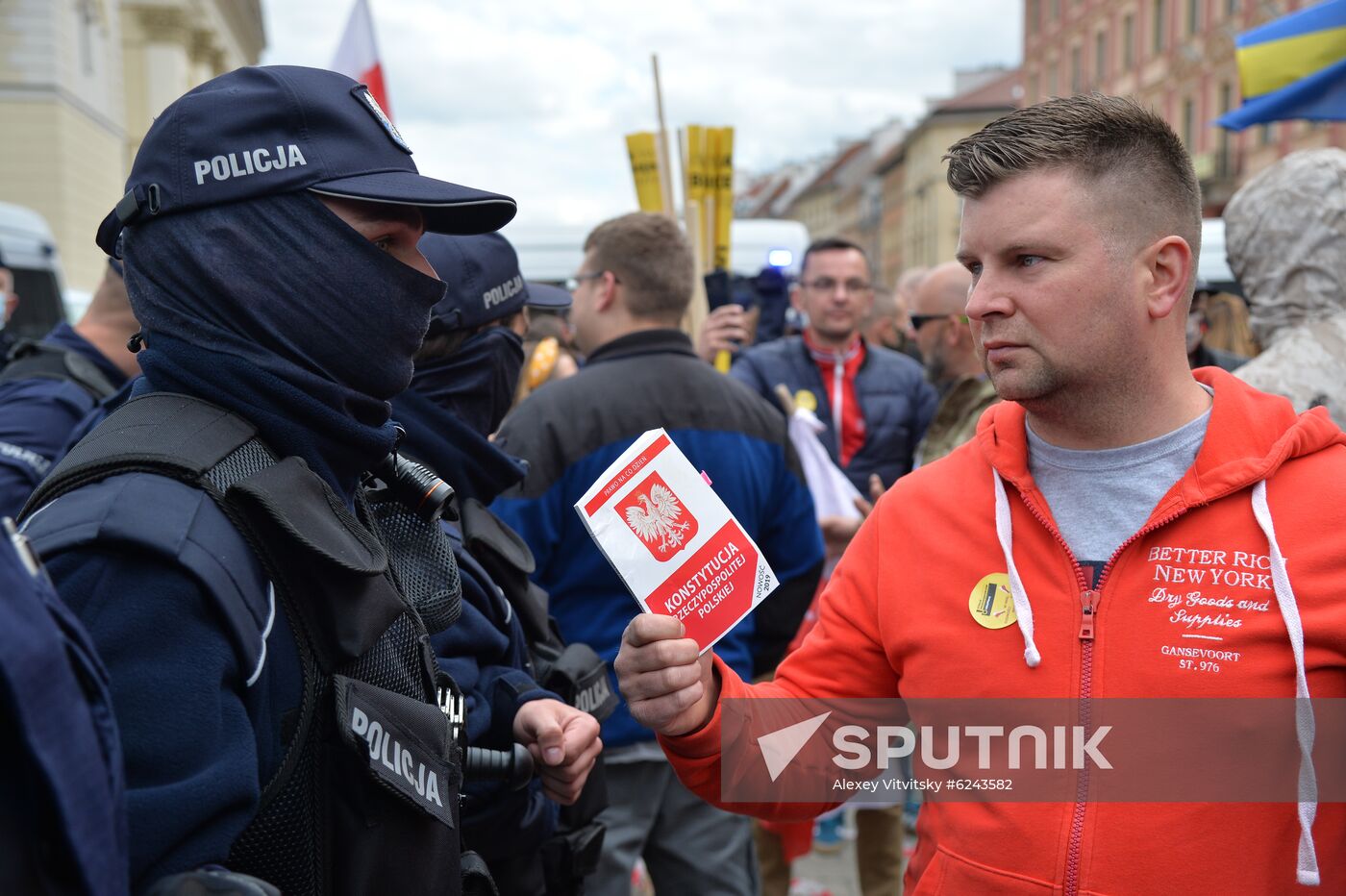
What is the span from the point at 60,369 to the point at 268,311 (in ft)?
8.49

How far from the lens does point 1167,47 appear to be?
41.3 meters

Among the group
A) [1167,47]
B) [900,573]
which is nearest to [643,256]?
[900,573]

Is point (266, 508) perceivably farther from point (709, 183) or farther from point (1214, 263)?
point (1214, 263)

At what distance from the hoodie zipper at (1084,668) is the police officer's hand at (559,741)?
40.9 inches

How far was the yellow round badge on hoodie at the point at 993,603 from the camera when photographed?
2.04 m

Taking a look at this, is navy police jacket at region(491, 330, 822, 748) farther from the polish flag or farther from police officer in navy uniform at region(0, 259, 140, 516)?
the polish flag

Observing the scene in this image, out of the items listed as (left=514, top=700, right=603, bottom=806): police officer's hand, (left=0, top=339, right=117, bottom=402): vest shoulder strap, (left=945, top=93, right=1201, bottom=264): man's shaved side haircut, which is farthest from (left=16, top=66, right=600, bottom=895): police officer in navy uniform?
(left=0, top=339, right=117, bottom=402): vest shoulder strap

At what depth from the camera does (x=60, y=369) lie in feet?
12.9

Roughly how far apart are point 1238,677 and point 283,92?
1720 mm

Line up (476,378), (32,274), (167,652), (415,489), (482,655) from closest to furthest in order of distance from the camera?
(167,652) → (415,489) → (482,655) → (476,378) → (32,274)

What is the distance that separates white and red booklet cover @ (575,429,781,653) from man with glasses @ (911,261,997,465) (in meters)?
3.02

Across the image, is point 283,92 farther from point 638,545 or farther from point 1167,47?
point 1167,47

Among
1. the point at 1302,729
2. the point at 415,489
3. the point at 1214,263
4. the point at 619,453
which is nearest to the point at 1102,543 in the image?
the point at 1302,729

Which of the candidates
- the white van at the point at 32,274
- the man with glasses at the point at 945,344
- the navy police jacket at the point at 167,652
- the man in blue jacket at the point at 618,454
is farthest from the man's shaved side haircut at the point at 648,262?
the white van at the point at 32,274
